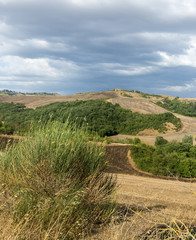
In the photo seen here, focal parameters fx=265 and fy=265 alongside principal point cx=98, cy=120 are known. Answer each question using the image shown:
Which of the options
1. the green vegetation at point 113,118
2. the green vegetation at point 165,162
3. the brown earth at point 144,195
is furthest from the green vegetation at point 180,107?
the green vegetation at point 165,162

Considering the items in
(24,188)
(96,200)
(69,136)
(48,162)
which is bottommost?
(96,200)

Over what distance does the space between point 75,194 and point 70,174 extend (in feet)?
1.64

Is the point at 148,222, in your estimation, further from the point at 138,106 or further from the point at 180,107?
the point at 180,107

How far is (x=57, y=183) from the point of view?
487cm

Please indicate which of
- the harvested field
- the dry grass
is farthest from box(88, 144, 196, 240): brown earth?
the harvested field

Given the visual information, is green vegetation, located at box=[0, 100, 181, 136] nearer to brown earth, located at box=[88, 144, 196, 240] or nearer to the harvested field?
the harvested field

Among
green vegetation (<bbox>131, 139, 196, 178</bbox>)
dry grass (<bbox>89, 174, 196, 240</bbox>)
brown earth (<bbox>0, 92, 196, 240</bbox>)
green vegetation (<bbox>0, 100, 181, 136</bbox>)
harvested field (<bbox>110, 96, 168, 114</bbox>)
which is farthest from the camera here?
harvested field (<bbox>110, 96, 168, 114</bbox>)

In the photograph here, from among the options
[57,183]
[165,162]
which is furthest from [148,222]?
[165,162]

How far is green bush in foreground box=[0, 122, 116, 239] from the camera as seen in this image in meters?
4.40

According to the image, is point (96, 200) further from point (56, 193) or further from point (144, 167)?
point (144, 167)

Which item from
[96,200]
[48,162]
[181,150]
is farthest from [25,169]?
[181,150]

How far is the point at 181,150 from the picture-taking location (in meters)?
25.4

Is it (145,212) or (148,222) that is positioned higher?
(148,222)

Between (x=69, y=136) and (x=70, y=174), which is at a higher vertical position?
(x=69, y=136)
